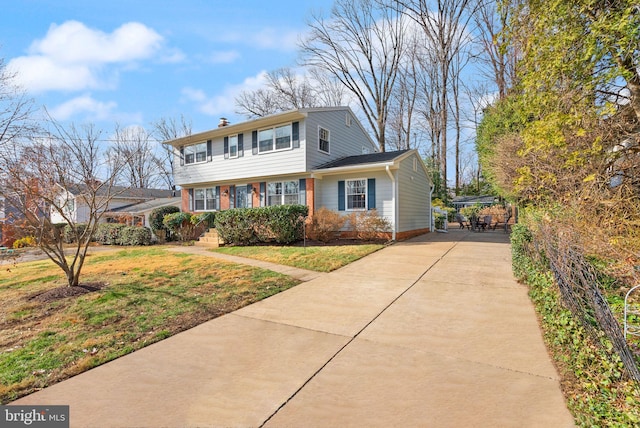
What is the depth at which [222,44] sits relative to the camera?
34.0ft

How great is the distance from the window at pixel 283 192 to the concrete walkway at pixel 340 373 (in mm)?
9521

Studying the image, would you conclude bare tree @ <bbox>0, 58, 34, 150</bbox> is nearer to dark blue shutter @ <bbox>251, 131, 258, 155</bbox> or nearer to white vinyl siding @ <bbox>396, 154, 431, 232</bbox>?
dark blue shutter @ <bbox>251, 131, 258, 155</bbox>

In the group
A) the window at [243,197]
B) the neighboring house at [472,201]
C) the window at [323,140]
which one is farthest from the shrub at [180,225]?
the neighboring house at [472,201]

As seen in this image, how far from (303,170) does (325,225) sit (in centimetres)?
285

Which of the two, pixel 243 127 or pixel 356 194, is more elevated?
pixel 243 127

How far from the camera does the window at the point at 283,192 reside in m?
14.0

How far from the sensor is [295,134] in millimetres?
13398

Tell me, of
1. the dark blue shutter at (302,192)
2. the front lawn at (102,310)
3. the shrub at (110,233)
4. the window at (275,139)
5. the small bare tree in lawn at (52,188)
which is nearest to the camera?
the front lawn at (102,310)

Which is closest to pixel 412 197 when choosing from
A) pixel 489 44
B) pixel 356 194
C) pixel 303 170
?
pixel 356 194

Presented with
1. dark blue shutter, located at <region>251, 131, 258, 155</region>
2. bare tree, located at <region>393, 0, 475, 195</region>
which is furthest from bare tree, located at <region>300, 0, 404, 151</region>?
dark blue shutter, located at <region>251, 131, 258, 155</region>

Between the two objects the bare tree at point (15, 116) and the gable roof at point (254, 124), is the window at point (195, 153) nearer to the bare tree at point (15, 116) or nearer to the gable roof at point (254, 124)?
the gable roof at point (254, 124)

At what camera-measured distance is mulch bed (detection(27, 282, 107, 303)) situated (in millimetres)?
5141

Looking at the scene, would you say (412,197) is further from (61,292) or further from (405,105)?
(405,105)

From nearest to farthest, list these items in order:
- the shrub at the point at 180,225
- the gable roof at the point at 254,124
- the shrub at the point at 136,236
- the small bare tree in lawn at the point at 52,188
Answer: the small bare tree in lawn at the point at 52,188
the gable roof at the point at 254,124
the shrub at the point at 136,236
the shrub at the point at 180,225
